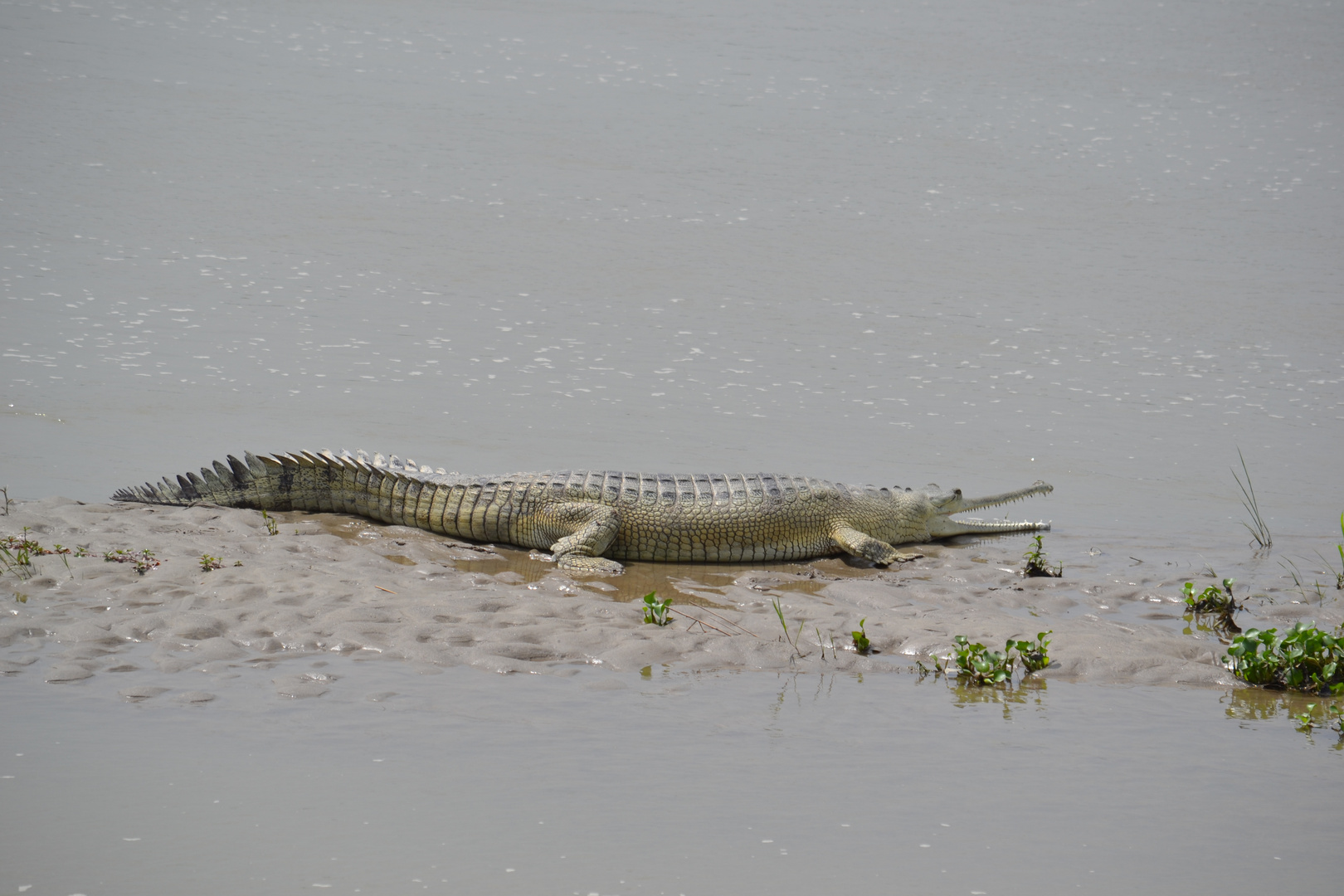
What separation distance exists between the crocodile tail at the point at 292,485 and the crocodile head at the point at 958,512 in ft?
11.6

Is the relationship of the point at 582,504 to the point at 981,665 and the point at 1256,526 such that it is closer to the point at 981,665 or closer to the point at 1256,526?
the point at 981,665

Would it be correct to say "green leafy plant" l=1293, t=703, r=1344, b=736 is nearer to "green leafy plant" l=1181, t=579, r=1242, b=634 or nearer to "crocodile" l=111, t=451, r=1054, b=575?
"green leafy plant" l=1181, t=579, r=1242, b=634

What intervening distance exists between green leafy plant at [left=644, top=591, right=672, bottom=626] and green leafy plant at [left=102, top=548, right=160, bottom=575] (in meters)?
2.49

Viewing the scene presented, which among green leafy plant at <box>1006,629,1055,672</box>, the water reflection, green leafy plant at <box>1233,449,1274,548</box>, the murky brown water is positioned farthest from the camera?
green leafy plant at <box>1233,449,1274,548</box>

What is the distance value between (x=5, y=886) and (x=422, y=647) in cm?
216

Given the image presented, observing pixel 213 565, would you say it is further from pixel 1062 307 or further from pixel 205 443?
pixel 1062 307

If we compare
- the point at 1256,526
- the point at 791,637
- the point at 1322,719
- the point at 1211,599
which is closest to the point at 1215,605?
the point at 1211,599

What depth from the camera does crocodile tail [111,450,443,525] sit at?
24.8 ft

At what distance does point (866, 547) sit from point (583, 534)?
1.83 m

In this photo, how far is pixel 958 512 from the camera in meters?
8.48

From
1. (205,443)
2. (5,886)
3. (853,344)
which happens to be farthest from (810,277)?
(5,886)

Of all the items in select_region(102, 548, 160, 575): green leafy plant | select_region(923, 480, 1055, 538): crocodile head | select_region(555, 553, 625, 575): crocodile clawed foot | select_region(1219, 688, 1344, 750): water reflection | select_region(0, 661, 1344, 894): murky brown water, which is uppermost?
select_region(923, 480, 1055, 538): crocodile head

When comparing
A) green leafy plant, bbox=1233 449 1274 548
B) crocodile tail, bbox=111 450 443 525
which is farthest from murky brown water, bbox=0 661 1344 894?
green leafy plant, bbox=1233 449 1274 548

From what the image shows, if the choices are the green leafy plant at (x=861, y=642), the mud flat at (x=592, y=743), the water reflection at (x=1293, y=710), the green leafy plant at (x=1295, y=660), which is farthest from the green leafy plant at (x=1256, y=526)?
the green leafy plant at (x=861, y=642)
